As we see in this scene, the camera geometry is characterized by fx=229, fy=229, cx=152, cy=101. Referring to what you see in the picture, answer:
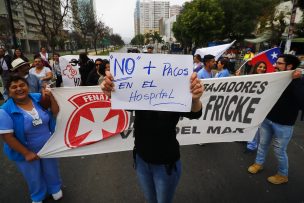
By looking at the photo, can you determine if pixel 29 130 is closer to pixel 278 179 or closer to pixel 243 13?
pixel 278 179

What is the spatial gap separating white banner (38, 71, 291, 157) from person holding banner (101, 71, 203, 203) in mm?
1166

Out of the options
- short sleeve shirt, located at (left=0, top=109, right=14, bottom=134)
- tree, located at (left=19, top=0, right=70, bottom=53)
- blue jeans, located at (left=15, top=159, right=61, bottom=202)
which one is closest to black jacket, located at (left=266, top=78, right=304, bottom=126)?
blue jeans, located at (left=15, top=159, right=61, bottom=202)

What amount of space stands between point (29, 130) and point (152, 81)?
5.59 ft

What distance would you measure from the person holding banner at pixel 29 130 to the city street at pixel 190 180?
42cm

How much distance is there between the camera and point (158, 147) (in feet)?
6.51

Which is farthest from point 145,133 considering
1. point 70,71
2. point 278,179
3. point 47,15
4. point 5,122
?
point 47,15

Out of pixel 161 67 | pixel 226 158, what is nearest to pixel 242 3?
pixel 226 158

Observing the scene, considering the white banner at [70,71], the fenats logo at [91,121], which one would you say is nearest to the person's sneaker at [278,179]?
the fenats logo at [91,121]

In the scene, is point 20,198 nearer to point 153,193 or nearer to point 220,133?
point 153,193

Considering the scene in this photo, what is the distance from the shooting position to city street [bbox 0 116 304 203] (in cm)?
322

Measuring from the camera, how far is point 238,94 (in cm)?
329

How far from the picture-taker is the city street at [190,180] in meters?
3.22

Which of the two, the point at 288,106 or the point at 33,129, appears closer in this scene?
the point at 33,129

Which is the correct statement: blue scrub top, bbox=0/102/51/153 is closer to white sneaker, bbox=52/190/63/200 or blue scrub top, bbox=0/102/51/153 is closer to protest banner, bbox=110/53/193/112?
white sneaker, bbox=52/190/63/200
